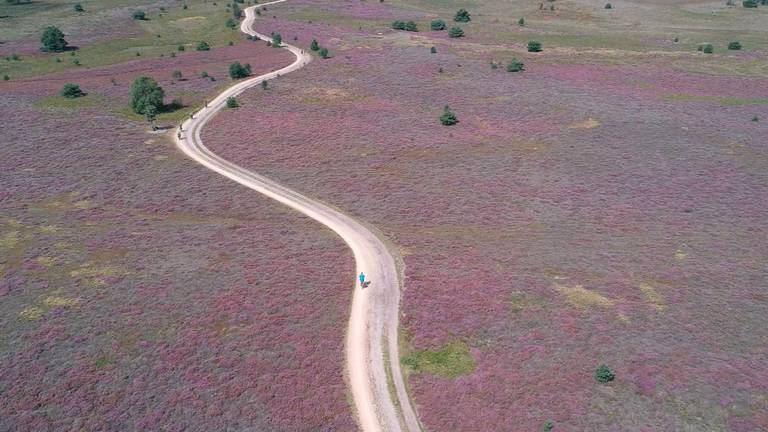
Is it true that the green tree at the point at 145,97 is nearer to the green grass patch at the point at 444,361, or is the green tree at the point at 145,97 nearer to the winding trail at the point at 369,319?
the winding trail at the point at 369,319

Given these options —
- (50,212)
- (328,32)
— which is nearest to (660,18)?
(328,32)

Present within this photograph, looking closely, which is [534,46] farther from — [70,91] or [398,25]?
[70,91]

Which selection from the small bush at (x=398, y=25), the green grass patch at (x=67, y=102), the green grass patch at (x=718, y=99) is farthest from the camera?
the small bush at (x=398, y=25)

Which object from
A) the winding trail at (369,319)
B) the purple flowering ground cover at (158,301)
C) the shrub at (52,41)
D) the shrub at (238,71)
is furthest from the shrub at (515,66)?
the shrub at (52,41)

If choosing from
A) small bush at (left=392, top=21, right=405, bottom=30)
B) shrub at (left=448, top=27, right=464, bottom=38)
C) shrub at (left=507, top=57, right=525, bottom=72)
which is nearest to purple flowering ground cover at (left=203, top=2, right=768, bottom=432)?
shrub at (left=507, top=57, right=525, bottom=72)

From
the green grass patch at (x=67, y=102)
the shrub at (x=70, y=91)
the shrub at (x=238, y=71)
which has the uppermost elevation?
the shrub at (x=238, y=71)

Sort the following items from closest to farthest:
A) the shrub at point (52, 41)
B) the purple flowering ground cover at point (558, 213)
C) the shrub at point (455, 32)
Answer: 1. the purple flowering ground cover at point (558, 213)
2. the shrub at point (52, 41)
3. the shrub at point (455, 32)
